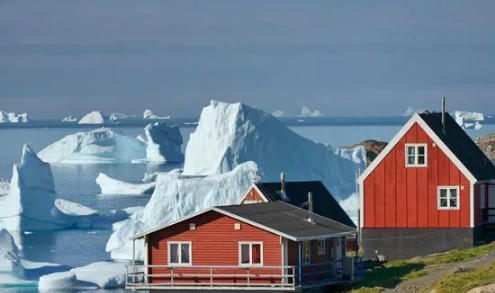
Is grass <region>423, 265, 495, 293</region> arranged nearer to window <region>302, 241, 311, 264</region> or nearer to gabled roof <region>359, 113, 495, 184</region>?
window <region>302, 241, 311, 264</region>

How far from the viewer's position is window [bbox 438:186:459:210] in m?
36.0

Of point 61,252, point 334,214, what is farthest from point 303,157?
point 334,214

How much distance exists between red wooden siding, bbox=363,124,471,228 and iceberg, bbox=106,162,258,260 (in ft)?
59.9

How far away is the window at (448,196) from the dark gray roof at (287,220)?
4328mm

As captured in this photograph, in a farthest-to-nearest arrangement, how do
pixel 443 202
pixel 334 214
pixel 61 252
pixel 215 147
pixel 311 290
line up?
pixel 215 147 → pixel 61 252 → pixel 334 214 → pixel 443 202 → pixel 311 290

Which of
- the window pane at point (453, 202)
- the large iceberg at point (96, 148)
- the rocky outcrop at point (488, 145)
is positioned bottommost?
the window pane at point (453, 202)

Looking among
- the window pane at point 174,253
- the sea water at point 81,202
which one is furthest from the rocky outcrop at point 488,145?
the window pane at point 174,253

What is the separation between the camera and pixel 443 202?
36.2 metres

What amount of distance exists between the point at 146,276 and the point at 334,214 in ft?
30.8

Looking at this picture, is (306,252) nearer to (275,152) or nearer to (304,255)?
(304,255)

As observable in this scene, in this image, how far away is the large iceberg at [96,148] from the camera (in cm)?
13725

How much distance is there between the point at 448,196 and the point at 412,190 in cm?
94

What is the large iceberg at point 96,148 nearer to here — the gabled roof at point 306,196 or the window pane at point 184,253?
the gabled roof at point 306,196

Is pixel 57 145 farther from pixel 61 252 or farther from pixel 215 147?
pixel 61 252
